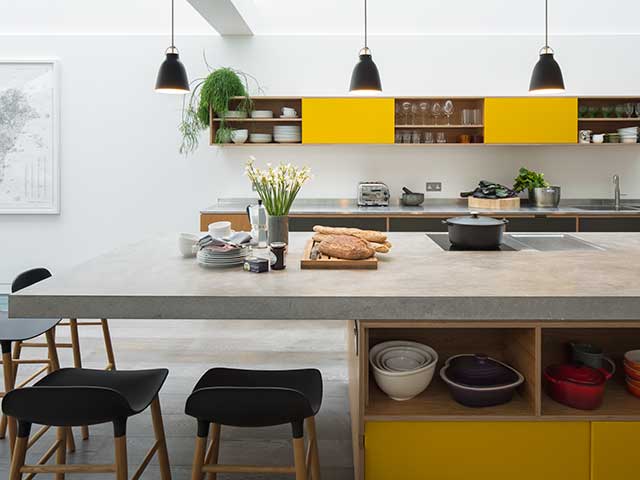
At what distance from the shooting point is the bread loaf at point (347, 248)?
7.27ft

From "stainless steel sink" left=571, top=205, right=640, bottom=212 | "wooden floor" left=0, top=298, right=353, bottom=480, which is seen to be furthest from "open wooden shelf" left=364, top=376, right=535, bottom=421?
"stainless steel sink" left=571, top=205, right=640, bottom=212

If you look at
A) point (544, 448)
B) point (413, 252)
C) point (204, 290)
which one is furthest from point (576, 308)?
point (204, 290)

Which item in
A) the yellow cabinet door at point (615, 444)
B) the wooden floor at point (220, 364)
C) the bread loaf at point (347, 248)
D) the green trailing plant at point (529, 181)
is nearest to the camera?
the yellow cabinet door at point (615, 444)

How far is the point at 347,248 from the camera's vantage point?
2221mm

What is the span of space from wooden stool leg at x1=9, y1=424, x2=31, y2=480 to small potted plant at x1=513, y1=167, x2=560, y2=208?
15.4 ft

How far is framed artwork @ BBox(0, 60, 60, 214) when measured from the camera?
18.4 feet

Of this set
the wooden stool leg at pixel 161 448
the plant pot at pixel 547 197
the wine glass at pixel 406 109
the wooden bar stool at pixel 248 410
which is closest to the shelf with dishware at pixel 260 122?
the wine glass at pixel 406 109

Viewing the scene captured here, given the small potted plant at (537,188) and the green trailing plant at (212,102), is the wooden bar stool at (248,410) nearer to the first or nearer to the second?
the green trailing plant at (212,102)

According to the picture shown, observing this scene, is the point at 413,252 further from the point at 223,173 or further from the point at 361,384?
the point at 223,173

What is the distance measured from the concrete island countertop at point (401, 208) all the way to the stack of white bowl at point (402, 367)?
2.94 meters

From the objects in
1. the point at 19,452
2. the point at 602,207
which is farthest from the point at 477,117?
the point at 19,452

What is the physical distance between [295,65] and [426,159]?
5.15ft

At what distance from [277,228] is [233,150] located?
3410 mm

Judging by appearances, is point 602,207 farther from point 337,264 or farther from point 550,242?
point 337,264
